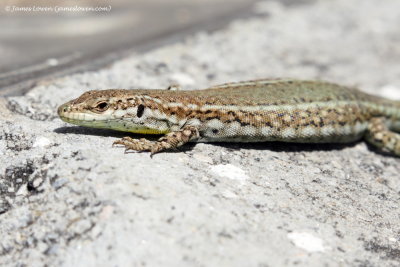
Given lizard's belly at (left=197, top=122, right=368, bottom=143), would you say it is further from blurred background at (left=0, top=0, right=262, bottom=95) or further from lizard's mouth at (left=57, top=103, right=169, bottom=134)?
blurred background at (left=0, top=0, right=262, bottom=95)

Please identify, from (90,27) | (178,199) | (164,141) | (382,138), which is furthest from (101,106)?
(90,27)

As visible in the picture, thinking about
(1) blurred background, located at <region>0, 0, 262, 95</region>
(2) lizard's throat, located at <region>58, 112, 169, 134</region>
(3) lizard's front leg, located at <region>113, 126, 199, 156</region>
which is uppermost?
(1) blurred background, located at <region>0, 0, 262, 95</region>

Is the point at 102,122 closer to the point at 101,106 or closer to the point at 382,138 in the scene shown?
the point at 101,106

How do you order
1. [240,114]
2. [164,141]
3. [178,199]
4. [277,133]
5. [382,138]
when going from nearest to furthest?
[178,199], [164,141], [240,114], [277,133], [382,138]

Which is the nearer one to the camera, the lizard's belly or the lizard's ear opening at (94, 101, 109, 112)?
the lizard's ear opening at (94, 101, 109, 112)

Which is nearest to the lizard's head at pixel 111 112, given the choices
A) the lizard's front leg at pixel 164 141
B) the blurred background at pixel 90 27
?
the lizard's front leg at pixel 164 141

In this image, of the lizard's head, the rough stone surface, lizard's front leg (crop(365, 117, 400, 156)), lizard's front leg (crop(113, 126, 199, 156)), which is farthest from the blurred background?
lizard's front leg (crop(365, 117, 400, 156))

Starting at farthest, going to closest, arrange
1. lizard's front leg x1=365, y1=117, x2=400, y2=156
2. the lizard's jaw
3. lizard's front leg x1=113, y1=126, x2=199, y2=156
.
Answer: lizard's front leg x1=365, y1=117, x2=400, y2=156 → the lizard's jaw → lizard's front leg x1=113, y1=126, x2=199, y2=156
